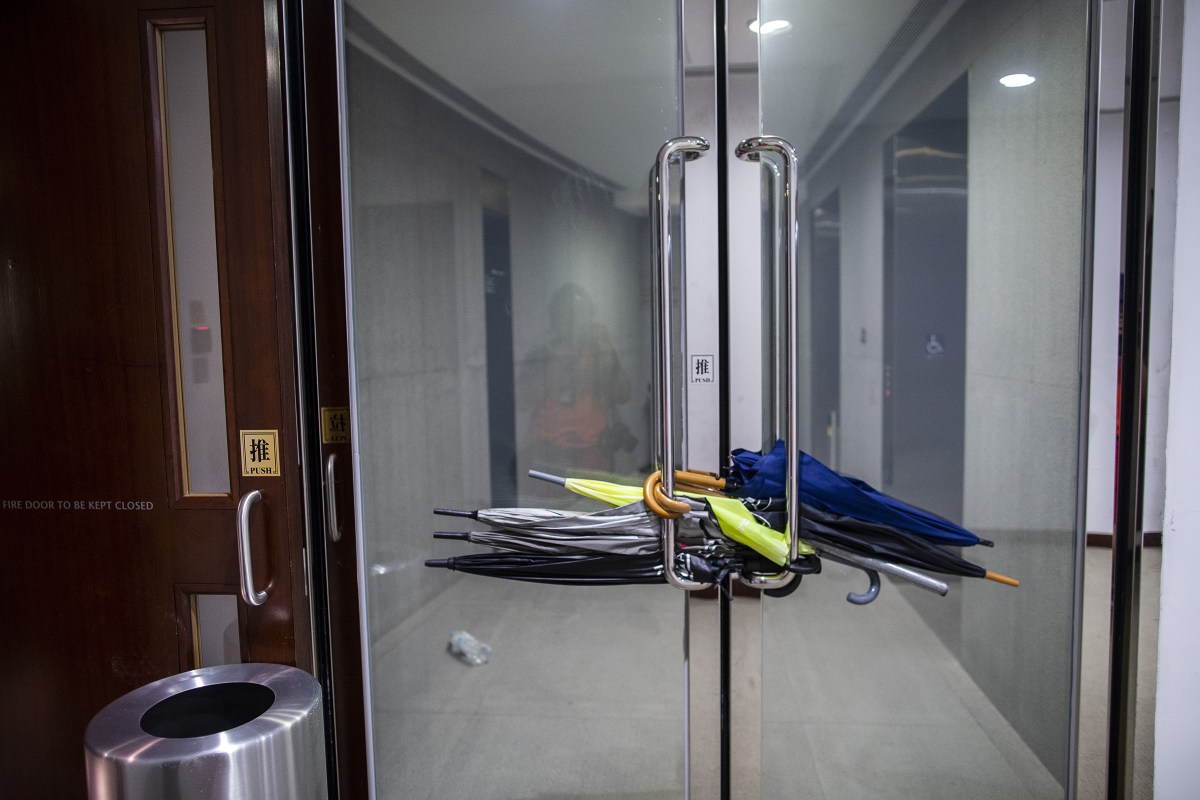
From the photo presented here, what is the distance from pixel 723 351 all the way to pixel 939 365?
49cm

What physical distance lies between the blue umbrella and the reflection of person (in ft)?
1.02

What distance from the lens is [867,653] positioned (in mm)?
1657

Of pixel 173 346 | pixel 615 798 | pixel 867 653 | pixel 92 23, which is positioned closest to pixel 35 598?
pixel 173 346

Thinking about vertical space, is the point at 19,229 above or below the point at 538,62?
below

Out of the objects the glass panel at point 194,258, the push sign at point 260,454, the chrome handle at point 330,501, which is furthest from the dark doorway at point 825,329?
the glass panel at point 194,258

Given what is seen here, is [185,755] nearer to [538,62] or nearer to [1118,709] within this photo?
[538,62]

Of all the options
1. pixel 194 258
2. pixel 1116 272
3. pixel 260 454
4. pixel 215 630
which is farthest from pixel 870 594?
pixel 194 258

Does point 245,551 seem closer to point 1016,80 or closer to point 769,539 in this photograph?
point 769,539

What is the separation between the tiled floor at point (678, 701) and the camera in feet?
5.41

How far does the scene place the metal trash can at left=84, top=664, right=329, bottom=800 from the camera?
1224mm

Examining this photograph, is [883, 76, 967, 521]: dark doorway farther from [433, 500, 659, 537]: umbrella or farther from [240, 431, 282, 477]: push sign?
[240, 431, 282, 477]: push sign

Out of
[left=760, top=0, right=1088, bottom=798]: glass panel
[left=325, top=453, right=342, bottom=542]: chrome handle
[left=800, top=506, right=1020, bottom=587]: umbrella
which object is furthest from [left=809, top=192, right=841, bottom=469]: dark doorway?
[left=325, top=453, right=342, bottom=542]: chrome handle

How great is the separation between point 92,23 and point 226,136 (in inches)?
15.7

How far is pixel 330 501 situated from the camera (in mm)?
1696
